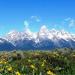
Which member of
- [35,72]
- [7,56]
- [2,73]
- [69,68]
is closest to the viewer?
[2,73]

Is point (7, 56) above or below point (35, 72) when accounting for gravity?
above

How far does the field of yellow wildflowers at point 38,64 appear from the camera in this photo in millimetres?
14805

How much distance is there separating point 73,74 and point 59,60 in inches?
157

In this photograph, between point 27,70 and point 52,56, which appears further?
point 52,56

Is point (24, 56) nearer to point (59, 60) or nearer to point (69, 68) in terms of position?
point (59, 60)

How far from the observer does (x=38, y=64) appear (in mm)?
16844

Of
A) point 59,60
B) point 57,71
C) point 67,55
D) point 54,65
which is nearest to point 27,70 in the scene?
point 57,71

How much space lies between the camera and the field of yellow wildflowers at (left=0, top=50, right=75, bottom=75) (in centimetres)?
1480

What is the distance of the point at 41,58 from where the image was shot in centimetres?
1944

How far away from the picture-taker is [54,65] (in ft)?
59.2

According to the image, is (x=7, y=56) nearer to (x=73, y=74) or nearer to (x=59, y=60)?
(x=59, y=60)

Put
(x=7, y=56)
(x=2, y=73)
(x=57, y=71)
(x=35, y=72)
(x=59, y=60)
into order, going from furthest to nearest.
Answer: (x=7, y=56) < (x=59, y=60) < (x=57, y=71) < (x=35, y=72) < (x=2, y=73)

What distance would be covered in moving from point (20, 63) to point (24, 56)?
2.87 meters

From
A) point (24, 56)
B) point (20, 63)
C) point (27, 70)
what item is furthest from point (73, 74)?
point (24, 56)
